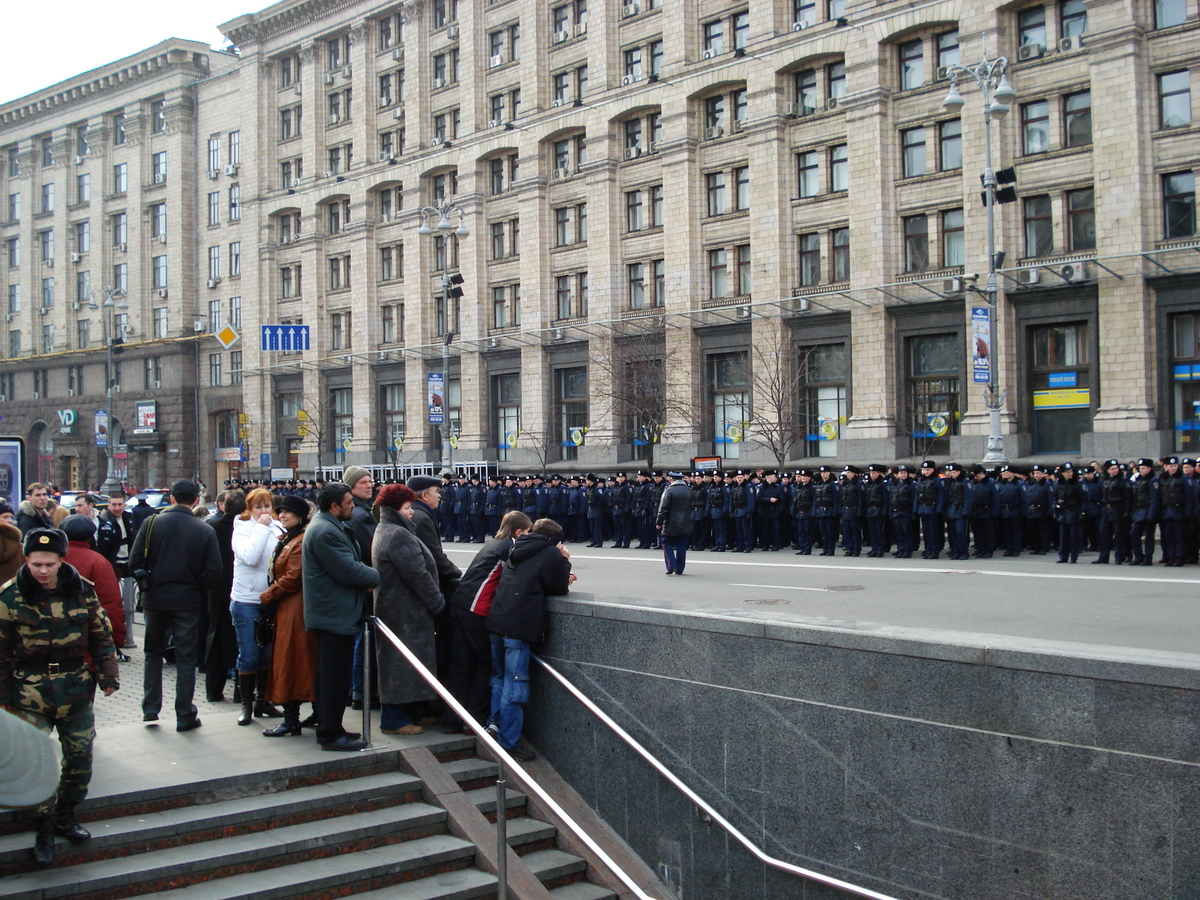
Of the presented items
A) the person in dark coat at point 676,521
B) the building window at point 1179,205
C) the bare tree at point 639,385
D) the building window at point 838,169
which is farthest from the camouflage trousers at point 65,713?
the building window at point 838,169

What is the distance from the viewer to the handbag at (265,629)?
29.7ft

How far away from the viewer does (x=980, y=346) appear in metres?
26.9

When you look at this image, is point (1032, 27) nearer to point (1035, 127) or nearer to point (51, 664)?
point (1035, 127)

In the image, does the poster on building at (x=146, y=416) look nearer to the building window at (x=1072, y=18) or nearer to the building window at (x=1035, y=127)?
the building window at (x=1035, y=127)

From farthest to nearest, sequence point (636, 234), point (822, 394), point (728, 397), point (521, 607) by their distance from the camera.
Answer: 1. point (636, 234)
2. point (728, 397)
3. point (822, 394)
4. point (521, 607)

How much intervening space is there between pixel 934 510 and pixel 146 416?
57.3 meters

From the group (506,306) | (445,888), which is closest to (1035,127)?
(506,306)

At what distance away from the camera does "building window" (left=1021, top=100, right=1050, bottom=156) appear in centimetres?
3481

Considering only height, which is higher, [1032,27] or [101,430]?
[1032,27]

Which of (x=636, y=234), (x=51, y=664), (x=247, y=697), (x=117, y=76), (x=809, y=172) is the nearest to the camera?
(x=51, y=664)

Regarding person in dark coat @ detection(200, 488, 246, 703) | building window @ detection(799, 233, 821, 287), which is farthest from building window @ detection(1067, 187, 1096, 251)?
person in dark coat @ detection(200, 488, 246, 703)

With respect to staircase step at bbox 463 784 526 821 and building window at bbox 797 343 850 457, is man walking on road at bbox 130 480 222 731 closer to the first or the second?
staircase step at bbox 463 784 526 821

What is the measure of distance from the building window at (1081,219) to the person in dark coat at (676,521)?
68.4 feet

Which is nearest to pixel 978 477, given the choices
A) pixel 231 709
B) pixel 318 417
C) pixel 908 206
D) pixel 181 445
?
pixel 231 709
